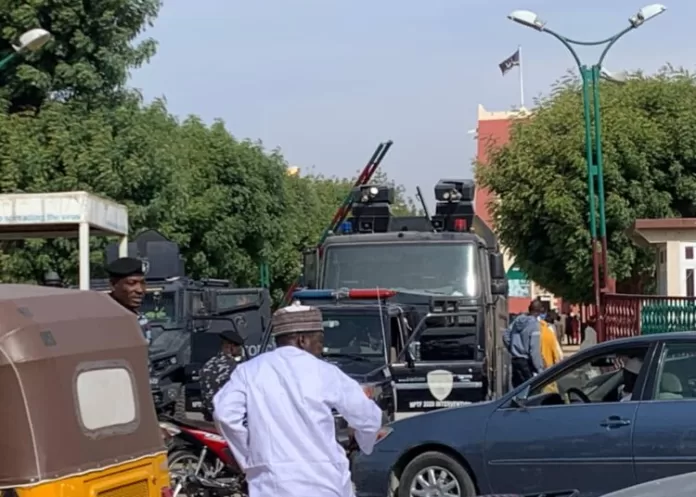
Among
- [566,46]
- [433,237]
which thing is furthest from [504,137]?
[433,237]

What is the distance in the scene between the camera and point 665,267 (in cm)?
2362

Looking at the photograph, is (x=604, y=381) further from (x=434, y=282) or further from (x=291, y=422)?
(x=434, y=282)

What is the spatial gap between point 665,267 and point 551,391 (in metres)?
14.3

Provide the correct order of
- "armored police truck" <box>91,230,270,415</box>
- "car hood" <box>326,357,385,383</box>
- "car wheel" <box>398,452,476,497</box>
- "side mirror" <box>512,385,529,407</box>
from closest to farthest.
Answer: "side mirror" <box>512,385,529,407</box>, "car wheel" <box>398,452,476,497</box>, "car hood" <box>326,357,385,383</box>, "armored police truck" <box>91,230,270,415</box>

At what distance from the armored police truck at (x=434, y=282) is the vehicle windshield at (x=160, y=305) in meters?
3.21

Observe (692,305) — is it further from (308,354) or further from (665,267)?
(308,354)

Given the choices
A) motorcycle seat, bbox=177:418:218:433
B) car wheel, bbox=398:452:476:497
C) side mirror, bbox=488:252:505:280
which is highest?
side mirror, bbox=488:252:505:280

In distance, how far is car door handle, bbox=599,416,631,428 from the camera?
8923 millimetres

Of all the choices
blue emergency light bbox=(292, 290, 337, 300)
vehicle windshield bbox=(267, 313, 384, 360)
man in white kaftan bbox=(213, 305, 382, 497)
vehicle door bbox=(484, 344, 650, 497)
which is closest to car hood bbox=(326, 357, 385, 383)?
vehicle windshield bbox=(267, 313, 384, 360)

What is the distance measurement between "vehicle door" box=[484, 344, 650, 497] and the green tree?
18.3 meters

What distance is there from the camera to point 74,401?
5.50 m

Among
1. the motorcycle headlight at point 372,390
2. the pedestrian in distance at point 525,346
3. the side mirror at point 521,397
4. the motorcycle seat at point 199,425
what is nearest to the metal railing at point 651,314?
the pedestrian in distance at point 525,346

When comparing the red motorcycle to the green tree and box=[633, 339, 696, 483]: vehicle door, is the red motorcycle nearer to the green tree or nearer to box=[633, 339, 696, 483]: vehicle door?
box=[633, 339, 696, 483]: vehicle door

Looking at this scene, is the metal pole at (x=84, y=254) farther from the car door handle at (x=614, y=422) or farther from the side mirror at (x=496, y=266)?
the side mirror at (x=496, y=266)
